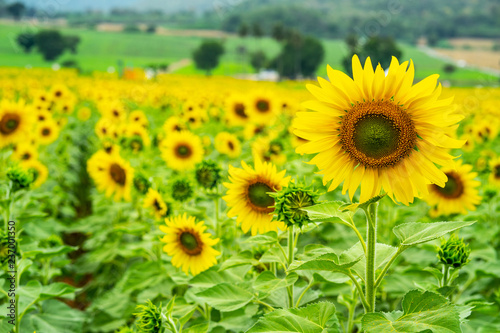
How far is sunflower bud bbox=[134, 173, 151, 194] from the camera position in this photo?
354 centimetres

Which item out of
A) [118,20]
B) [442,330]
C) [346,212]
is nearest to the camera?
[442,330]

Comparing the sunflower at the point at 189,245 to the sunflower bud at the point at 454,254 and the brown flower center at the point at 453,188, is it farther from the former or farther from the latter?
the brown flower center at the point at 453,188

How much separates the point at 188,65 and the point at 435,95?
52405mm

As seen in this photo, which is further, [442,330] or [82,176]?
[82,176]

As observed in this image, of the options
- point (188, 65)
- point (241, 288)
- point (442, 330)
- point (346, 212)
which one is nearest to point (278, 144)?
point (241, 288)

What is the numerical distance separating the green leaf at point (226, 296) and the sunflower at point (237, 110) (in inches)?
193

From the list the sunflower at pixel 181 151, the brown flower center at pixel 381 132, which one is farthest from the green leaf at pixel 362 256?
the sunflower at pixel 181 151

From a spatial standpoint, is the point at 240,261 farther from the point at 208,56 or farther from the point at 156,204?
the point at 208,56

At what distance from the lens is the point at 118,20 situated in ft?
320

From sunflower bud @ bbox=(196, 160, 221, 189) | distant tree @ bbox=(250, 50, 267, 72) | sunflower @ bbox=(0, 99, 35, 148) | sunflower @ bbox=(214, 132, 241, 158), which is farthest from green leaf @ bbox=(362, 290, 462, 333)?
distant tree @ bbox=(250, 50, 267, 72)

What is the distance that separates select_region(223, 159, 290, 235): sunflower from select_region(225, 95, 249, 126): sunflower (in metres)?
4.58

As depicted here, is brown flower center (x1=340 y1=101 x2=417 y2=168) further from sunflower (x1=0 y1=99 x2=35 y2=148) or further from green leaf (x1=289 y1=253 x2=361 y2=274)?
sunflower (x1=0 y1=99 x2=35 y2=148)

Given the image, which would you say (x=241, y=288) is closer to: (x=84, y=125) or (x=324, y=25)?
(x=84, y=125)

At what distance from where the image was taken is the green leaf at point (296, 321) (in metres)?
1.46
